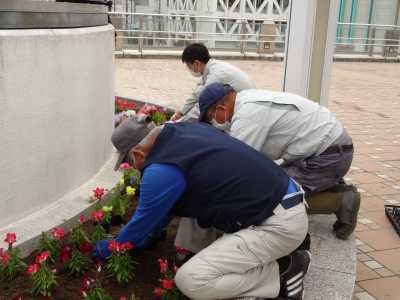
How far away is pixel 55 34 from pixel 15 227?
1338 mm

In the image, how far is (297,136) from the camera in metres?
3.32

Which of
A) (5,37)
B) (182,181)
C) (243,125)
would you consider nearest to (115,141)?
(182,181)

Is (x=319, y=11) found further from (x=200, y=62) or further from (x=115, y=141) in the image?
(x=115, y=141)

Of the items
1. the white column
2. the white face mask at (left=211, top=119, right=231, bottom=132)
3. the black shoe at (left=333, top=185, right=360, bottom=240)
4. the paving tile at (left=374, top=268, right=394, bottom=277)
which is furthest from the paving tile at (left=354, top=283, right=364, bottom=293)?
the white column

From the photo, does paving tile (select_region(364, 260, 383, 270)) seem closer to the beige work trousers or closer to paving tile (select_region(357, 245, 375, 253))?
paving tile (select_region(357, 245, 375, 253))

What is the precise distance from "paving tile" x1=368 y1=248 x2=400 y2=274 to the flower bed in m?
1.55

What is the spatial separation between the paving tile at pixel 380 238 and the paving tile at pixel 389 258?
2.8 inches

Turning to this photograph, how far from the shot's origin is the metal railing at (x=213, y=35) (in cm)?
1827

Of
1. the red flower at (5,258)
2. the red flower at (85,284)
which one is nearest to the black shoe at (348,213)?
the red flower at (85,284)

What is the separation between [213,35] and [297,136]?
16853 mm

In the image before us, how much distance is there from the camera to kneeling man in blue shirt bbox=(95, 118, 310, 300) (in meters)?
2.43

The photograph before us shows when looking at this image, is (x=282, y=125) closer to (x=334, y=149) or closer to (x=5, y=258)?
(x=334, y=149)

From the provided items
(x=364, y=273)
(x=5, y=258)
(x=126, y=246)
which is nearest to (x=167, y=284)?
(x=126, y=246)

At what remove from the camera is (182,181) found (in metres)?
2.41
